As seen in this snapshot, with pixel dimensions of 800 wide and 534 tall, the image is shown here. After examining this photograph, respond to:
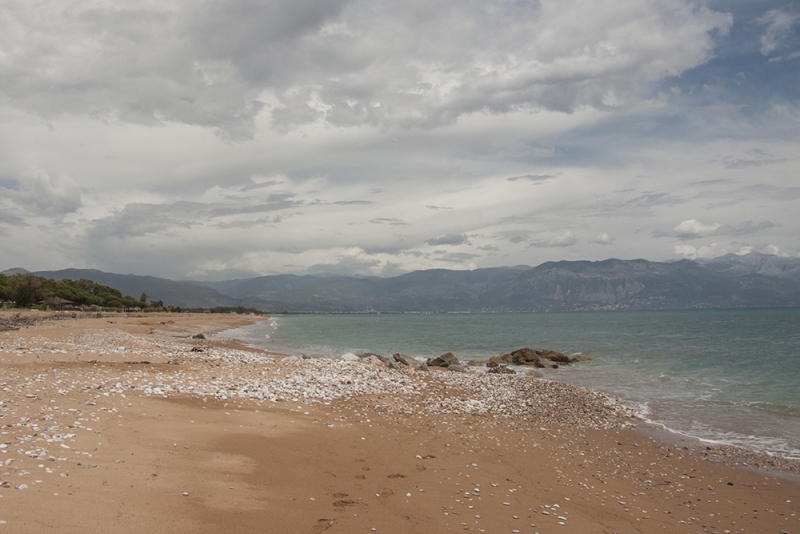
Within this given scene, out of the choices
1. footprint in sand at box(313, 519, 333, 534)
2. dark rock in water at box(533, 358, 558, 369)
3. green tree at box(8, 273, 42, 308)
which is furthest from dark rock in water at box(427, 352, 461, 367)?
green tree at box(8, 273, 42, 308)

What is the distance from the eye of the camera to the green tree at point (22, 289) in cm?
8638

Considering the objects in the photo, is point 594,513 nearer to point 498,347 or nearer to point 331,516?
point 331,516

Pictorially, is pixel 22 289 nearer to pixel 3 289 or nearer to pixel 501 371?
pixel 3 289

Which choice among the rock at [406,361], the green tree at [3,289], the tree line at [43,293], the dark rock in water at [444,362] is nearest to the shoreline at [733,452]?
the dark rock in water at [444,362]

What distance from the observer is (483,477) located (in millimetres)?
11867

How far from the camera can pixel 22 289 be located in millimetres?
87625

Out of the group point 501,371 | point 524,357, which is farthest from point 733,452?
point 524,357

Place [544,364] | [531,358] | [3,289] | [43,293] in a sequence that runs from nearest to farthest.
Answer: [544,364], [531,358], [3,289], [43,293]

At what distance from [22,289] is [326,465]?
10263 centimetres

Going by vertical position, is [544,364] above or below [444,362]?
below

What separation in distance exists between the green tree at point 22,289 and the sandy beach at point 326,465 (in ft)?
280

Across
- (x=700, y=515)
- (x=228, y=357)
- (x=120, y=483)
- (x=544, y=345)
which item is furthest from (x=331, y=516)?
(x=544, y=345)

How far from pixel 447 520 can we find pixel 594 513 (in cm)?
359

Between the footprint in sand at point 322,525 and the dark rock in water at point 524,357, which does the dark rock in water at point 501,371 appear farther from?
the footprint in sand at point 322,525
